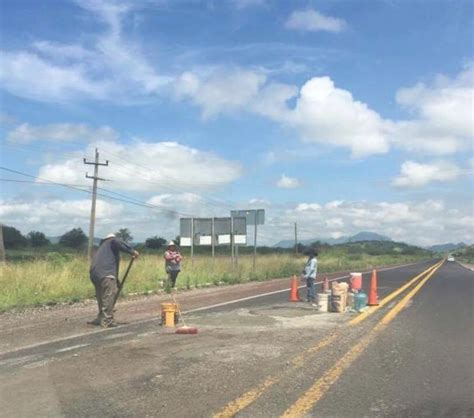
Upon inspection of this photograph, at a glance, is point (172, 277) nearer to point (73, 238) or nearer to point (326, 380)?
point (326, 380)

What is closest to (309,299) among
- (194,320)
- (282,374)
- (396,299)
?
(396,299)

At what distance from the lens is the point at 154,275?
73.8 ft

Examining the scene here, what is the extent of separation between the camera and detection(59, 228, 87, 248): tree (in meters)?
69.2

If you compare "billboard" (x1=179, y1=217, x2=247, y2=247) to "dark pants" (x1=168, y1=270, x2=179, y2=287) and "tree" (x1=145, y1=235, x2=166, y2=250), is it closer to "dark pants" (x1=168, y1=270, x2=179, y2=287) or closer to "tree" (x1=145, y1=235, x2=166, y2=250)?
"dark pants" (x1=168, y1=270, x2=179, y2=287)

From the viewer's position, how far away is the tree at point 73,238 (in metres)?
69.2

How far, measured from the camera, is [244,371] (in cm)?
706

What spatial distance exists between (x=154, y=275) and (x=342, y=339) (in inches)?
549

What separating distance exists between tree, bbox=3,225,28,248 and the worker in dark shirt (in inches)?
2075

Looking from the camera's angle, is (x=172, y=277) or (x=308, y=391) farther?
(x=172, y=277)

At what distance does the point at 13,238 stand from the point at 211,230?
127ft

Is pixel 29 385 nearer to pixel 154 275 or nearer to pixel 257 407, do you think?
pixel 257 407

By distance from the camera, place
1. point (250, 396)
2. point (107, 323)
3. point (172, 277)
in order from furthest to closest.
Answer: point (172, 277) → point (107, 323) → point (250, 396)

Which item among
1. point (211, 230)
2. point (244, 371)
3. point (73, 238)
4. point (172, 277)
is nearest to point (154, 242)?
point (73, 238)

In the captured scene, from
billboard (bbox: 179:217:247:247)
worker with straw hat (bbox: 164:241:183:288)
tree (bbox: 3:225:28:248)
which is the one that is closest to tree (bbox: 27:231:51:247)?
tree (bbox: 3:225:28:248)
